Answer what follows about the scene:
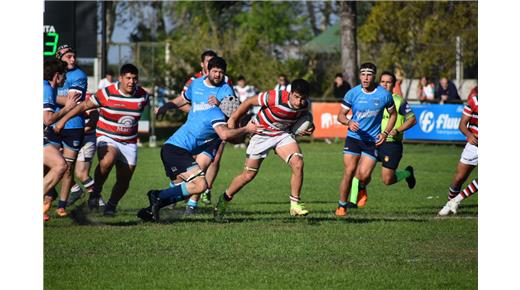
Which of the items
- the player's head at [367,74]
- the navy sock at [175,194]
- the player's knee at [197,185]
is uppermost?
the player's head at [367,74]

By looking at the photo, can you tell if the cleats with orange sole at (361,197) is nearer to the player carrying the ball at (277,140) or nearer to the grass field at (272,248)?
the grass field at (272,248)

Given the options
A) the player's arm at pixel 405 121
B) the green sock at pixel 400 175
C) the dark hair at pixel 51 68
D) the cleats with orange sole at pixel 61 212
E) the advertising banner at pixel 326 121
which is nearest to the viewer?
the dark hair at pixel 51 68

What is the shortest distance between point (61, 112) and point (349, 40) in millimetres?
24939

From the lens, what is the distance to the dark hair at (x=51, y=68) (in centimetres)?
1388

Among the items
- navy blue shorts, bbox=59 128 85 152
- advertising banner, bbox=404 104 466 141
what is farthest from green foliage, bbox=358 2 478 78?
navy blue shorts, bbox=59 128 85 152

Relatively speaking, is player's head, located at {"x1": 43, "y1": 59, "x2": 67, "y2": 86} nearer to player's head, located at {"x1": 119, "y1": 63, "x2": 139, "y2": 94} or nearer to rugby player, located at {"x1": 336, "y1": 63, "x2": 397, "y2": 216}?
player's head, located at {"x1": 119, "y1": 63, "x2": 139, "y2": 94}

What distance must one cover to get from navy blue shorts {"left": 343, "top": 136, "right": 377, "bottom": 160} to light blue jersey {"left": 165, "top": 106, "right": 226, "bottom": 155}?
2.37 metres

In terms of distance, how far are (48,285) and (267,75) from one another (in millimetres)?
31128

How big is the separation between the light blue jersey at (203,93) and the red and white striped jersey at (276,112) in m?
0.51

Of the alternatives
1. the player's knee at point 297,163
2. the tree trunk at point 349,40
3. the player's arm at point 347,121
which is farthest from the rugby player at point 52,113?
the tree trunk at point 349,40

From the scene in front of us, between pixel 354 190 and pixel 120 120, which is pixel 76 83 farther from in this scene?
pixel 354 190

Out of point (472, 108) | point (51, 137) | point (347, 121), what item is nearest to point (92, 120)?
point (51, 137)

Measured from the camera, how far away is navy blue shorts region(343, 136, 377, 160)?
15.8 metres
